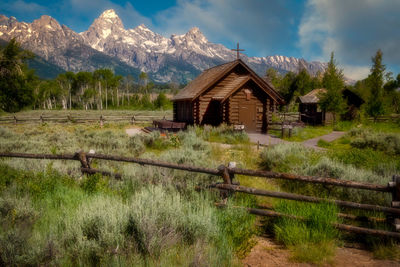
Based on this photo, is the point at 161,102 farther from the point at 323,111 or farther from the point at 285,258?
the point at 285,258

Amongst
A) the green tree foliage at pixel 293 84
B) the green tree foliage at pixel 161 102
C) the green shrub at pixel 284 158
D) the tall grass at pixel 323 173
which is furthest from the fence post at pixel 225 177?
the green tree foliage at pixel 161 102

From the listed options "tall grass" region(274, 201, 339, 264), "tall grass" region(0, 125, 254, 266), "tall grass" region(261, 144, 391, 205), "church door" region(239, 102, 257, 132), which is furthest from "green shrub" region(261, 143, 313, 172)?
"church door" region(239, 102, 257, 132)

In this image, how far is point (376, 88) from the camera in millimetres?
33688

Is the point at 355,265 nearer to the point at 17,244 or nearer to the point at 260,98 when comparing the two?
the point at 17,244

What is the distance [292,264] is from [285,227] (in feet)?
2.83

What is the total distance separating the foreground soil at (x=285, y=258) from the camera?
12.4 ft

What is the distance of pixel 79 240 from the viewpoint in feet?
10.9

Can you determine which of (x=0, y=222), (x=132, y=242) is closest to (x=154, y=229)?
(x=132, y=242)

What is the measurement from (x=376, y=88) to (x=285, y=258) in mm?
38079

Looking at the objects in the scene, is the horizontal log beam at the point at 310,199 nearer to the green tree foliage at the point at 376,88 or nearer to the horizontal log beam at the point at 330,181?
the horizontal log beam at the point at 330,181

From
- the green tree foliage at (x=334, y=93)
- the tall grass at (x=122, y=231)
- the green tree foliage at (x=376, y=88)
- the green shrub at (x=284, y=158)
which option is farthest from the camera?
the green tree foliage at (x=376, y=88)

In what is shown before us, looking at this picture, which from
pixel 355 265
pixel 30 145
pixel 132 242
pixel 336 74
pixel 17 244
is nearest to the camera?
pixel 17 244

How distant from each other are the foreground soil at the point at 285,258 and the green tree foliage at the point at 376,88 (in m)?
33.2

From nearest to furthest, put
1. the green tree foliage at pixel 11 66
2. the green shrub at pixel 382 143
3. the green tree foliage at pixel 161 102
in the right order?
the green shrub at pixel 382 143, the green tree foliage at pixel 11 66, the green tree foliage at pixel 161 102
